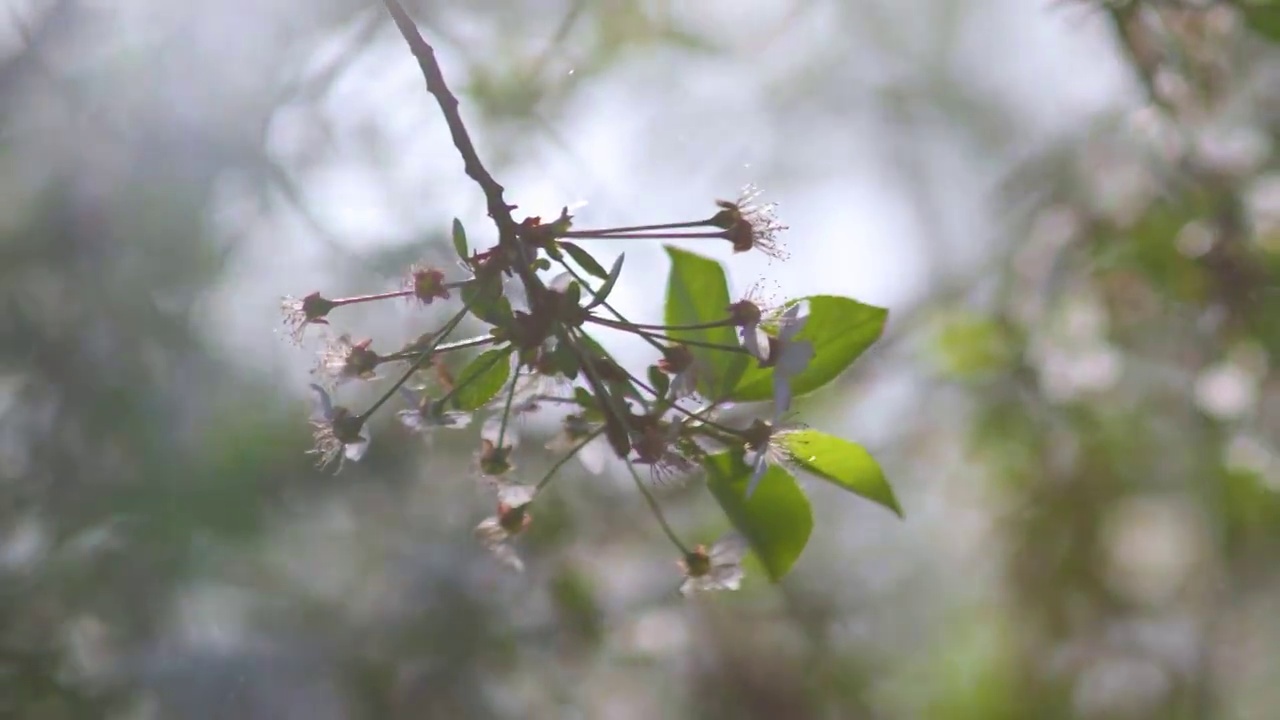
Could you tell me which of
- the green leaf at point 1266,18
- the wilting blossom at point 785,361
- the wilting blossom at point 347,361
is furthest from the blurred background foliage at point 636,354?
the wilting blossom at point 785,361

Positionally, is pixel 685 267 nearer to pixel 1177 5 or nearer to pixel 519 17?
pixel 1177 5

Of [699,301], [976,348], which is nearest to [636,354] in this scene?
[699,301]

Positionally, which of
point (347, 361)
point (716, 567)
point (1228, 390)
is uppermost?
point (1228, 390)

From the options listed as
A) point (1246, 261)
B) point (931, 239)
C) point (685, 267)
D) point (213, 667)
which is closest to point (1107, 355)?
point (1246, 261)

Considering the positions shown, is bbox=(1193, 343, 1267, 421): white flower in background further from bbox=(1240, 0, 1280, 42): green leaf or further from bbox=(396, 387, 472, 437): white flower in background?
bbox=(396, 387, 472, 437): white flower in background

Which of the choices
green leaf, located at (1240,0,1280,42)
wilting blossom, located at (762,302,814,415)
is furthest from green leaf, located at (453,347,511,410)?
green leaf, located at (1240,0,1280,42)

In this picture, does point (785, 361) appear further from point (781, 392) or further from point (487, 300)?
point (487, 300)

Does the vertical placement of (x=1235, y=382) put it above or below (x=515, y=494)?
above
